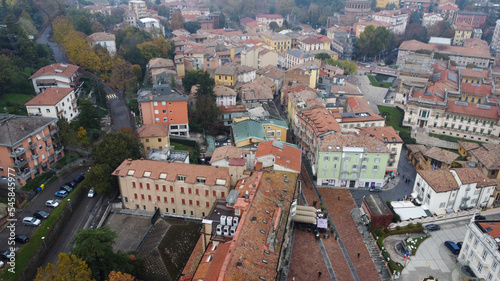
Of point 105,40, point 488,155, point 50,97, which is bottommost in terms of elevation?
point 488,155

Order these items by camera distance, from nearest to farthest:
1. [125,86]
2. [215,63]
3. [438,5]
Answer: [125,86], [215,63], [438,5]

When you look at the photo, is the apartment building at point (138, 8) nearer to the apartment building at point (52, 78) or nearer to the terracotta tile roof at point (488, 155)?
the apartment building at point (52, 78)

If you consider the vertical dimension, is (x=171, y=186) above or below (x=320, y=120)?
below

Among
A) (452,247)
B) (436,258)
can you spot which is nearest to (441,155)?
(452,247)

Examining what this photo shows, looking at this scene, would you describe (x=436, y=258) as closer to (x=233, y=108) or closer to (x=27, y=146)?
(x=233, y=108)

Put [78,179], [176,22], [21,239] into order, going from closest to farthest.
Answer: [21,239], [78,179], [176,22]

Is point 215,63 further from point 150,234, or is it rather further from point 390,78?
point 150,234

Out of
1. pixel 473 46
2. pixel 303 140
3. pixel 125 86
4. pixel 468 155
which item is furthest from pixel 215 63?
pixel 473 46

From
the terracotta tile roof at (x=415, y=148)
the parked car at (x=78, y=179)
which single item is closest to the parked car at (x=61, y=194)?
the parked car at (x=78, y=179)
